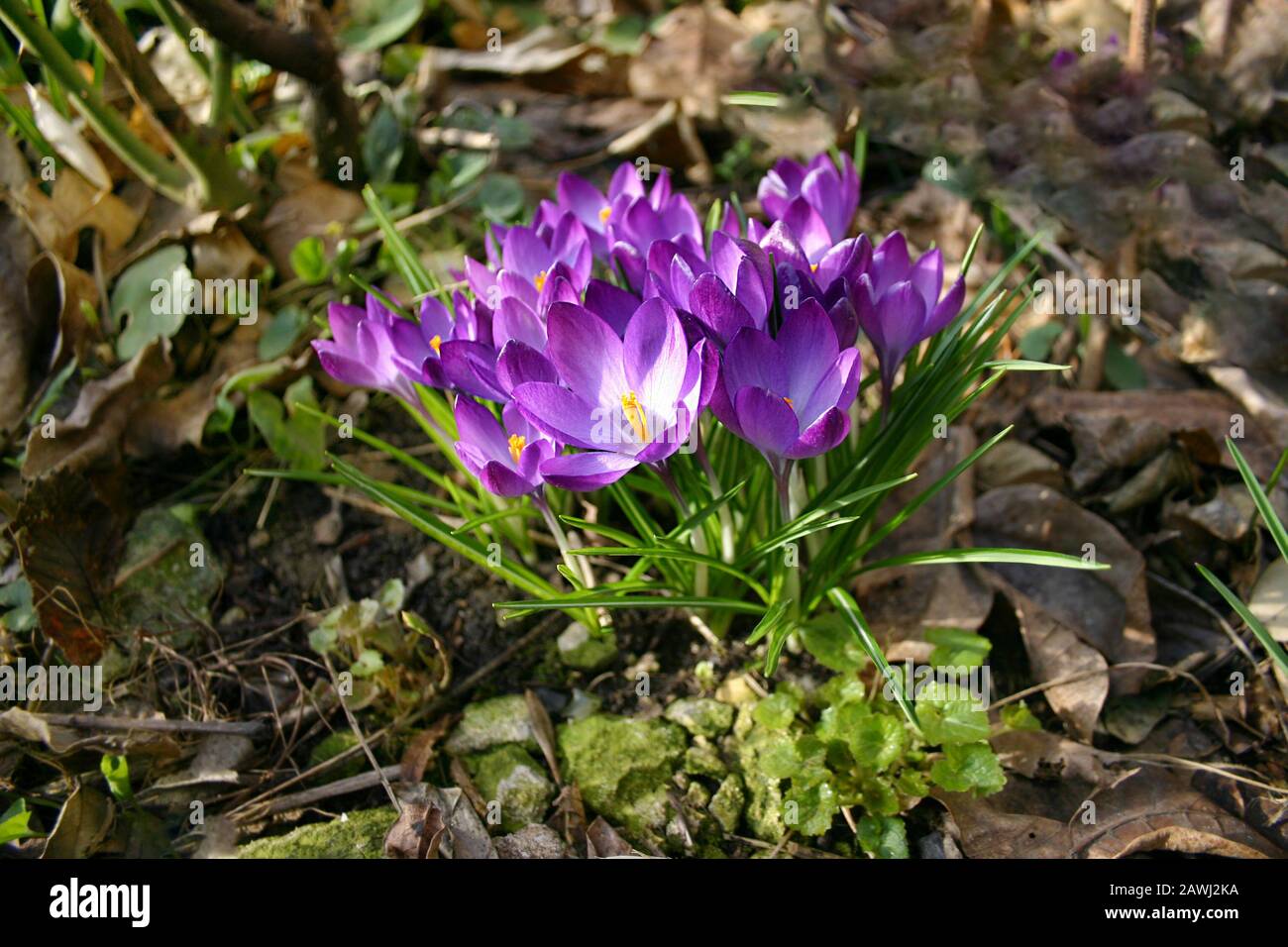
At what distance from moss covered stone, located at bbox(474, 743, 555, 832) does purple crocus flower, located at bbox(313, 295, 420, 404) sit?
0.70 metres

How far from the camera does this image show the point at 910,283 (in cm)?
159

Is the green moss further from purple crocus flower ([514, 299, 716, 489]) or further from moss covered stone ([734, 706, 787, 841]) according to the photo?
purple crocus flower ([514, 299, 716, 489])

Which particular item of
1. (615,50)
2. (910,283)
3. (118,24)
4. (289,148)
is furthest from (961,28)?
(118,24)

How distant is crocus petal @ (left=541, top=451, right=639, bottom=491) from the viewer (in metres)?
1.40

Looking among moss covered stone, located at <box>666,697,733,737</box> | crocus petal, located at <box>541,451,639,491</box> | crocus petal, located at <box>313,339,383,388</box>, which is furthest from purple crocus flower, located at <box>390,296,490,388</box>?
moss covered stone, located at <box>666,697,733,737</box>

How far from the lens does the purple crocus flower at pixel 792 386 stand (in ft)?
4.54

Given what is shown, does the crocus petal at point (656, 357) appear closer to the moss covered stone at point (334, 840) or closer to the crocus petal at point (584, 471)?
the crocus petal at point (584, 471)

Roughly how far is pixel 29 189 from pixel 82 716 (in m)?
1.37

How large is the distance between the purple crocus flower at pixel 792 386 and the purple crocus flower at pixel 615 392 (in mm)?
64

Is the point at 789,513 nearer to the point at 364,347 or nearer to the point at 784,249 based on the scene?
the point at 784,249

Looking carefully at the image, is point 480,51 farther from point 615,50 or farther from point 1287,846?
point 1287,846

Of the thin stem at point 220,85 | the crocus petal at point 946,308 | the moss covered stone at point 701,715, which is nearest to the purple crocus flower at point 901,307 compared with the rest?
the crocus petal at point 946,308

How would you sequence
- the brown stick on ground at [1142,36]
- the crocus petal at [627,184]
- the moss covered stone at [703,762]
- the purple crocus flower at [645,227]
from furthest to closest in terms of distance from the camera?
the brown stick on ground at [1142,36]
the crocus petal at [627,184]
the moss covered stone at [703,762]
the purple crocus flower at [645,227]

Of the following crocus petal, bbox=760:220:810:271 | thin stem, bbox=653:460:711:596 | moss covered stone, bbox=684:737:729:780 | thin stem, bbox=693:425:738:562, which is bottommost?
moss covered stone, bbox=684:737:729:780
